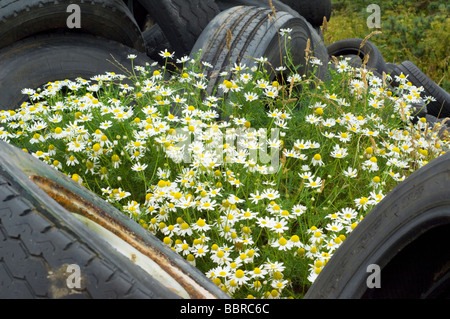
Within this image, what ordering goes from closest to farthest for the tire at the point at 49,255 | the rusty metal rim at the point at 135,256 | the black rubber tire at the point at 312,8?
the tire at the point at 49,255 → the rusty metal rim at the point at 135,256 → the black rubber tire at the point at 312,8

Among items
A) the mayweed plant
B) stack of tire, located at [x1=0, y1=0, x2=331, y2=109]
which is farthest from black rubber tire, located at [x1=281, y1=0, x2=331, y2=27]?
the mayweed plant

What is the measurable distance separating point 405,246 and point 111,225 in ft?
A: 3.00

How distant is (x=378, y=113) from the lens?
152 inches

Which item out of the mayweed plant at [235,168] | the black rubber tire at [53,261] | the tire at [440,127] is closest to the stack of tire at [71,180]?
the black rubber tire at [53,261]

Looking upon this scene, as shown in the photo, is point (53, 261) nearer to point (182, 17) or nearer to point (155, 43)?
point (182, 17)

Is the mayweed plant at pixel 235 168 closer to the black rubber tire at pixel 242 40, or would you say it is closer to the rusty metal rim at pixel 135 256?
the black rubber tire at pixel 242 40

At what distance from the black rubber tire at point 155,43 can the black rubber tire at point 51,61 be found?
3.08ft

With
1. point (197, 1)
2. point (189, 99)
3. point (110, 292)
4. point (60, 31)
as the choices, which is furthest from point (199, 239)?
point (197, 1)

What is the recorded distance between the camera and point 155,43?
5062 millimetres

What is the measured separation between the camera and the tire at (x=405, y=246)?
54.1 inches

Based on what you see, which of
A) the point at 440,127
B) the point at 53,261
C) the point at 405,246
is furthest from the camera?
the point at 440,127

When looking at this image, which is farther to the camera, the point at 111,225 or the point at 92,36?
the point at 92,36

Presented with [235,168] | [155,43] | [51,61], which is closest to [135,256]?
[235,168]

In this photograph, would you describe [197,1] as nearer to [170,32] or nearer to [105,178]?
[170,32]
